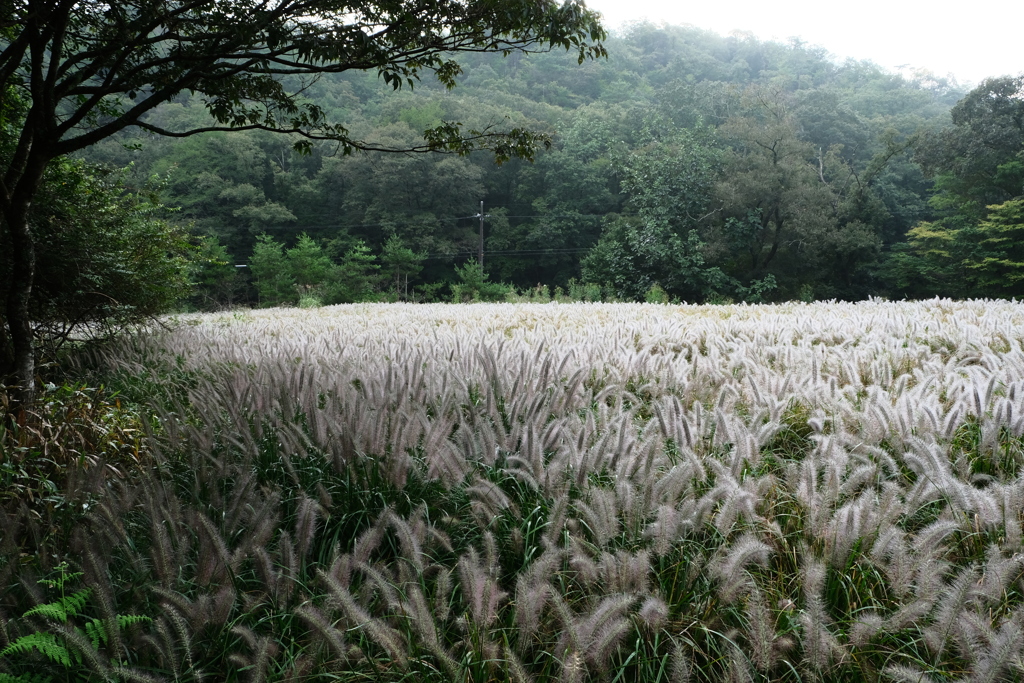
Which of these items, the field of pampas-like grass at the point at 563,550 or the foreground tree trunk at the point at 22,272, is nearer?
the field of pampas-like grass at the point at 563,550

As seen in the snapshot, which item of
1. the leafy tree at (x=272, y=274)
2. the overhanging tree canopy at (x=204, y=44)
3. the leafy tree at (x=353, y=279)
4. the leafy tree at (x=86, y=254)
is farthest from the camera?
the leafy tree at (x=272, y=274)

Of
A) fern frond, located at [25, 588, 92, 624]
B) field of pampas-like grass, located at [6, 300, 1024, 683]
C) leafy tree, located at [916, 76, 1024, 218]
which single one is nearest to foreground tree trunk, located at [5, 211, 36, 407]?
field of pampas-like grass, located at [6, 300, 1024, 683]

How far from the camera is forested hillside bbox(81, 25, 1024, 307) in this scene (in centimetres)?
3117

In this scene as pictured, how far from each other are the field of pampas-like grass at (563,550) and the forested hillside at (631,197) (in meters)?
23.4

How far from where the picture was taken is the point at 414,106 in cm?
4919

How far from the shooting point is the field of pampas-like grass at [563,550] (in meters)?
1.22

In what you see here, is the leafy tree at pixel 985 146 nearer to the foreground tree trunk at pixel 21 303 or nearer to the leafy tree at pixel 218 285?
the foreground tree trunk at pixel 21 303

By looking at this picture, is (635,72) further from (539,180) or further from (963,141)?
(963,141)

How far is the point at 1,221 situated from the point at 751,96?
1753 inches

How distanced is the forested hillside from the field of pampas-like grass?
23.4 m

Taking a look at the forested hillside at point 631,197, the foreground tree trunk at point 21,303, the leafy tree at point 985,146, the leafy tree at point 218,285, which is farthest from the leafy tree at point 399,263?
the foreground tree trunk at point 21,303

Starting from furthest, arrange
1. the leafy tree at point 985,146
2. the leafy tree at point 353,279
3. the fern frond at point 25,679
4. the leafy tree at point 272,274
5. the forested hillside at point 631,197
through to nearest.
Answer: the leafy tree at point 272,274
the leafy tree at point 353,279
the forested hillside at point 631,197
the leafy tree at point 985,146
the fern frond at point 25,679

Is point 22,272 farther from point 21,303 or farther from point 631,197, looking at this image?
point 631,197

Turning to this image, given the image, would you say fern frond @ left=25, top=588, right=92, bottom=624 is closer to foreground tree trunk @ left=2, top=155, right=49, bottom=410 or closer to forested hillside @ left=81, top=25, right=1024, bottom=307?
foreground tree trunk @ left=2, top=155, right=49, bottom=410
